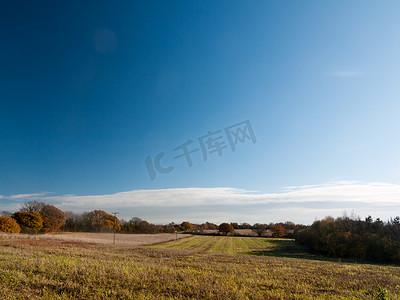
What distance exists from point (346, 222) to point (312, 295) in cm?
5854

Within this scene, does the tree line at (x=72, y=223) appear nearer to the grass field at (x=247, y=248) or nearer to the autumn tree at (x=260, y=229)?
the autumn tree at (x=260, y=229)

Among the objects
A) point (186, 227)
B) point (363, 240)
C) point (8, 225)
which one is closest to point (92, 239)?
point (8, 225)

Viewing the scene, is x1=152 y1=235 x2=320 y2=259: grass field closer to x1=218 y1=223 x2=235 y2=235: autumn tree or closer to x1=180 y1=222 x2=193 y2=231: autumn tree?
x1=218 y1=223 x2=235 y2=235: autumn tree

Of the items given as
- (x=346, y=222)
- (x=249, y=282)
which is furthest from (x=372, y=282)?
(x=346, y=222)

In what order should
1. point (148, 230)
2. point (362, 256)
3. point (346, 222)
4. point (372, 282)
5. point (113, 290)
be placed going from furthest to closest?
point (148, 230), point (346, 222), point (362, 256), point (372, 282), point (113, 290)

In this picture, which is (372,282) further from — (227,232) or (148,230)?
(148,230)

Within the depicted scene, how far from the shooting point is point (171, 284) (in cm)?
1144

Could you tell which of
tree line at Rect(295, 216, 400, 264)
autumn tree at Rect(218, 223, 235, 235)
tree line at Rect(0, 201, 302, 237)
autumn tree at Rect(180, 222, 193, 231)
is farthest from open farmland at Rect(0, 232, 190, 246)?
autumn tree at Rect(180, 222, 193, 231)

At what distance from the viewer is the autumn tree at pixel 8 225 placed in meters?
83.1

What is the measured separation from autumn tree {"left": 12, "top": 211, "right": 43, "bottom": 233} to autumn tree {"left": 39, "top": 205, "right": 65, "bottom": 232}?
11.0 feet

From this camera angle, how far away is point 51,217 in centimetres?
10156

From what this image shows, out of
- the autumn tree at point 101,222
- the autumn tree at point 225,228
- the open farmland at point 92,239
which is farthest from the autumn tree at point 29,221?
the autumn tree at point 225,228

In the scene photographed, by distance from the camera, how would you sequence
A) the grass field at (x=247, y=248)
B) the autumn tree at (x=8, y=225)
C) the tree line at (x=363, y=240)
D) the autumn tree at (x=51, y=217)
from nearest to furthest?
the tree line at (x=363, y=240) < the grass field at (x=247, y=248) < the autumn tree at (x=8, y=225) < the autumn tree at (x=51, y=217)

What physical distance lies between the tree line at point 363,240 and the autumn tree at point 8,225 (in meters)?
108
